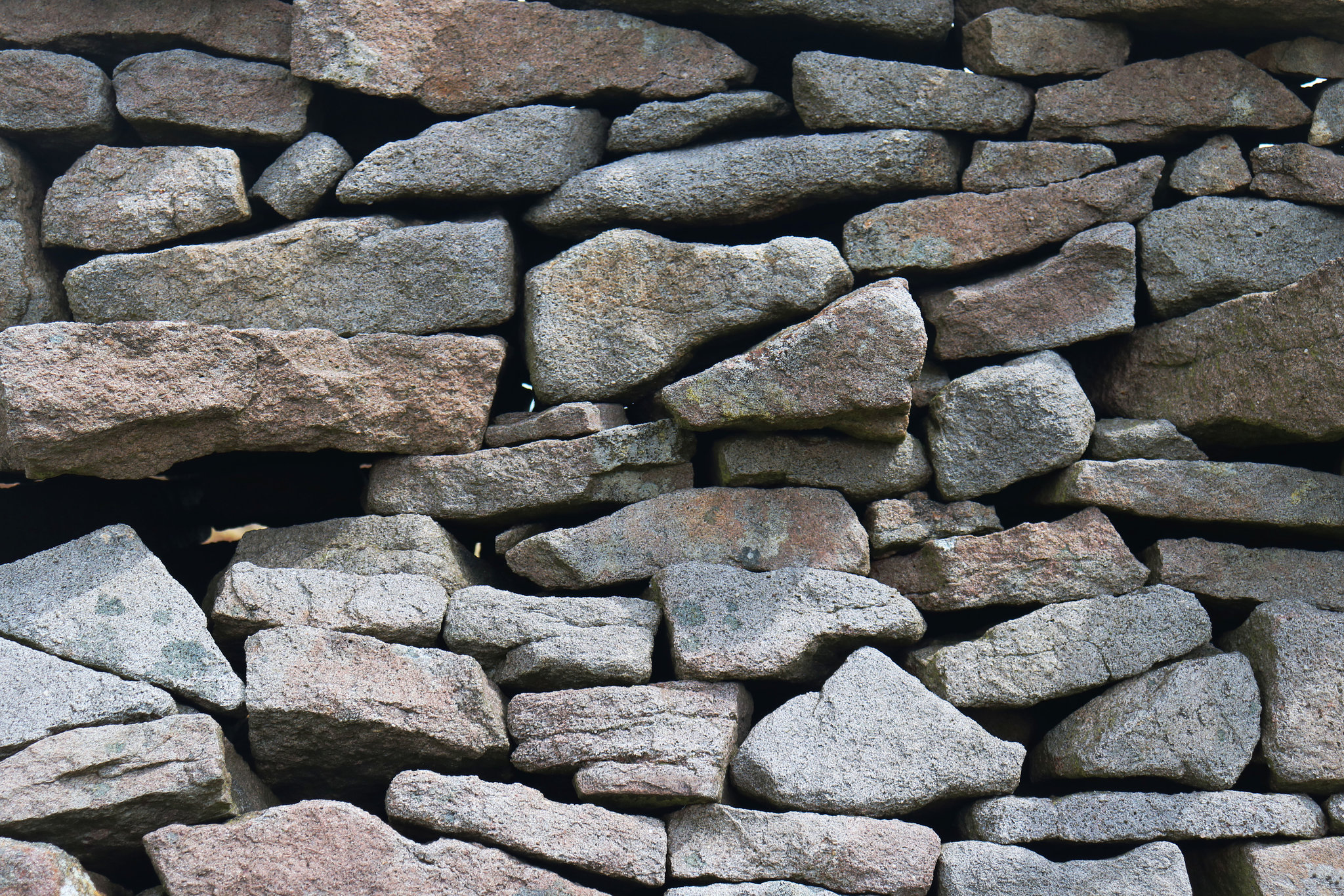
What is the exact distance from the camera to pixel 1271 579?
2.64 m

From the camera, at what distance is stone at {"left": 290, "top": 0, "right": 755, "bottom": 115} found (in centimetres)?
294

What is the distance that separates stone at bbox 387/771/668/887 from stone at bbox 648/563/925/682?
413mm

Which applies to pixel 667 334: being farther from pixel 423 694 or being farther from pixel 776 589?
pixel 423 694

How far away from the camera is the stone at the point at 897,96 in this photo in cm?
288

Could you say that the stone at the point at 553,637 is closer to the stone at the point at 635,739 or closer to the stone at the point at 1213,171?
the stone at the point at 635,739

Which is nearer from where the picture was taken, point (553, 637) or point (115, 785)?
point (115, 785)

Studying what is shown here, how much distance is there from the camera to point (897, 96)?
9.54 ft

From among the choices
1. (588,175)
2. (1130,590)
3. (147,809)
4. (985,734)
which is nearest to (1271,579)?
(1130,590)

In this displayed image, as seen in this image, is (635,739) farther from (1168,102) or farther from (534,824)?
(1168,102)

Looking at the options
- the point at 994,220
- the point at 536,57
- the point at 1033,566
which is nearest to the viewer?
the point at 1033,566

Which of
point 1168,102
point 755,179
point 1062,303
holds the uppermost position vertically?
point 1168,102

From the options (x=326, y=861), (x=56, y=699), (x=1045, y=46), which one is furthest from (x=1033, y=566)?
(x=56, y=699)

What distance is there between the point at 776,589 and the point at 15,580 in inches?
76.8

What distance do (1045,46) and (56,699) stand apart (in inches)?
126
